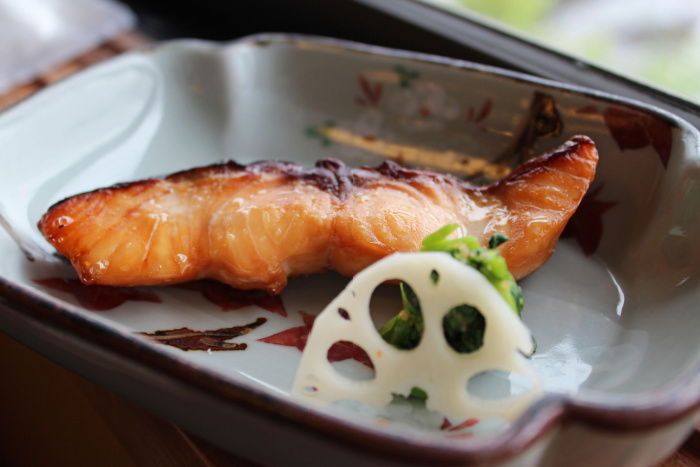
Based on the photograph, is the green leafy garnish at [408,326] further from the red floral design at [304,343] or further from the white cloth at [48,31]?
the white cloth at [48,31]

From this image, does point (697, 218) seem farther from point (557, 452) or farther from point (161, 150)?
point (161, 150)

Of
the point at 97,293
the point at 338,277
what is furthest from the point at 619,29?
the point at 97,293

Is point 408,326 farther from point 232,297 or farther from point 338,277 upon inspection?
point 232,297

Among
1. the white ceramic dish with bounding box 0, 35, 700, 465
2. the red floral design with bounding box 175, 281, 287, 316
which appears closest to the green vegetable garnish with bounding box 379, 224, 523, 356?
the white ceramic dish with bounding box 0, 35, 700, 465

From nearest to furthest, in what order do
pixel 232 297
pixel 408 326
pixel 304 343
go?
pixel 408 326, pixel 304 343, pixel 232 297

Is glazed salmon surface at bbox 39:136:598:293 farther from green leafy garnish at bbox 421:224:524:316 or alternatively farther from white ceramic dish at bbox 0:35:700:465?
green leafy garnish at bbox 421:224:524:316

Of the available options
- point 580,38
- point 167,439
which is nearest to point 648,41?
point 580,38

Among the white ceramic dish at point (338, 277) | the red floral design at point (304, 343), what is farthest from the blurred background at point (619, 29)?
the red floral design at point (304, 343)
